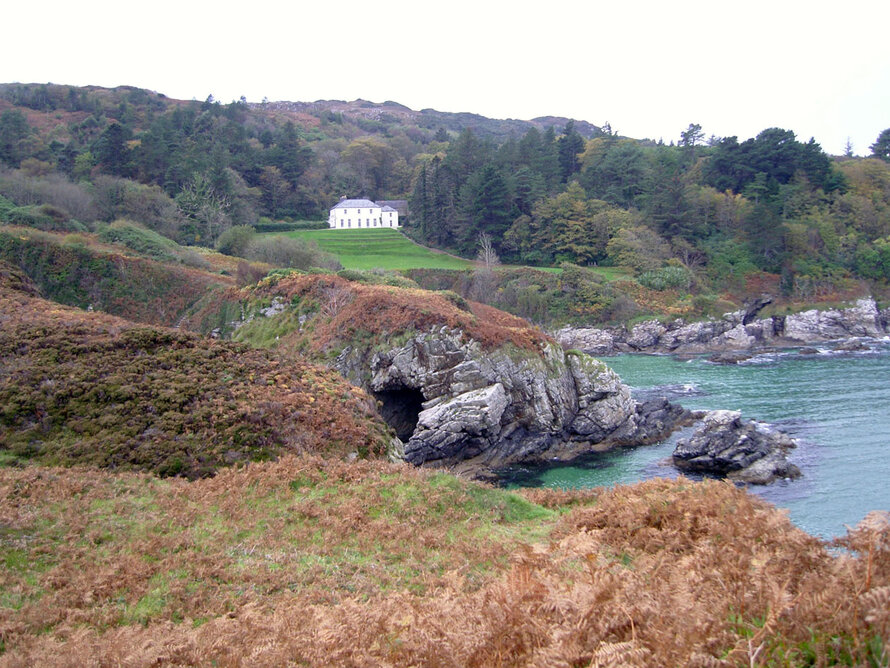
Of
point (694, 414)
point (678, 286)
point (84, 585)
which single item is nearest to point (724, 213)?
point (678, 286)

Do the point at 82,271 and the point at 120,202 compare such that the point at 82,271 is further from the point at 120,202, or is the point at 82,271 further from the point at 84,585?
the point at 84,585

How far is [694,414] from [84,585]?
29.6 metres

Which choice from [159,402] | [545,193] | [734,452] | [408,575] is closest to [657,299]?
[545,193]

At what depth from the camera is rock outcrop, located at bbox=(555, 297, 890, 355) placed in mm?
53750

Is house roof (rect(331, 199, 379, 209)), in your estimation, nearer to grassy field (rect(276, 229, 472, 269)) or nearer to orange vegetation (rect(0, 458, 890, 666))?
grassy field (rect(276, 229, 472, 269))

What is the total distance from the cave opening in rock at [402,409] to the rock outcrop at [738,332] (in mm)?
29795

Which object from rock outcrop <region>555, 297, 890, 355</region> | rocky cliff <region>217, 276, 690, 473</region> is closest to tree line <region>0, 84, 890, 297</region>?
rock outcrop <region>555, 297, 890, 355</region>

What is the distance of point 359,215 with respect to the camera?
8856cm

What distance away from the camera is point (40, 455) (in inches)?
507

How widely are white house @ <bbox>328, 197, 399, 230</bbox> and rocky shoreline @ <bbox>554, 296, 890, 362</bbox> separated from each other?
138ft

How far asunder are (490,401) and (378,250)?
54274mm

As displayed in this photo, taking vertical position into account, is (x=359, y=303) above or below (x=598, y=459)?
above

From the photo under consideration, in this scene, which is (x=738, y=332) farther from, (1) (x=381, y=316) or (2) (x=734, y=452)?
(1) (x=381, y=316)

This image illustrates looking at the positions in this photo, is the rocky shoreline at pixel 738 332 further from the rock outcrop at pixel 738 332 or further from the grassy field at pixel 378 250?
the grassy field at pixel 378 250
